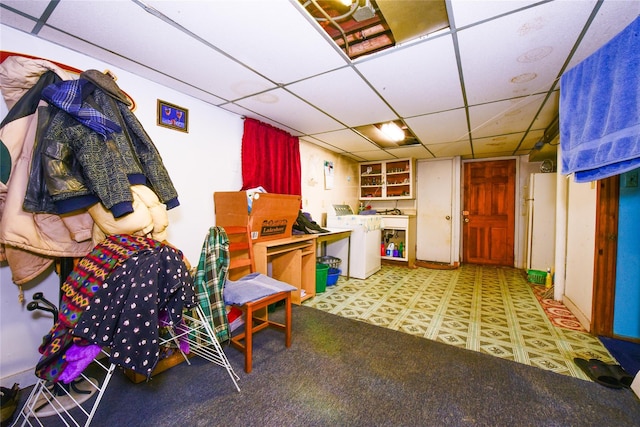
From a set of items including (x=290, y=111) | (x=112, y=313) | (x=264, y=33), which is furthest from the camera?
(x=290, y=111)

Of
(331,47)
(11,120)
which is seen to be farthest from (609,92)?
(11,120)

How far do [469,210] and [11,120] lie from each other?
599cm

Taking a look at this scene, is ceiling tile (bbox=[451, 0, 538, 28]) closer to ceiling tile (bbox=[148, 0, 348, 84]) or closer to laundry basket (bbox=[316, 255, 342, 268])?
ceiling tile (bbox=[148, 0, 348, 84])

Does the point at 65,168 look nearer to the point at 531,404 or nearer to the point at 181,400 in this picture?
the point at 181,400

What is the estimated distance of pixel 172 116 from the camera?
2.22 metres

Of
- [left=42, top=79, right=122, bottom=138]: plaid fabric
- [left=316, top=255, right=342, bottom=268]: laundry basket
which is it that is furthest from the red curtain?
[left=42, top=79, right=122, bottom=138]: plaid fabric

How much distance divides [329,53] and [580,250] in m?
3.03

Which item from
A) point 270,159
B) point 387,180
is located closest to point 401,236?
point 387,180

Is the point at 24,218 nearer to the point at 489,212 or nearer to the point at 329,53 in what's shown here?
the point at 329,53

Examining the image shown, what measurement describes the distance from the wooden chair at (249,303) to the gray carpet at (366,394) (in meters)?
0.12

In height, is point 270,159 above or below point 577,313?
above

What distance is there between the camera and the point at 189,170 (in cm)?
237

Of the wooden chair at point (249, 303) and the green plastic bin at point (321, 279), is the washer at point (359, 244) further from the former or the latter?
the wooden chair at point (249, 303)

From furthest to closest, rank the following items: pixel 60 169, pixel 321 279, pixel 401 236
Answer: pixel 401 236 < pixel 321 279 < pixel 60 169
